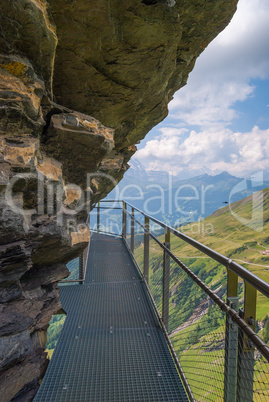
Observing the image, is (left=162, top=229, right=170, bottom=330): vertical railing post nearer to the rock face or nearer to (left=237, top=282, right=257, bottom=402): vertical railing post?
the rock face

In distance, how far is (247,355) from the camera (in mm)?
1145

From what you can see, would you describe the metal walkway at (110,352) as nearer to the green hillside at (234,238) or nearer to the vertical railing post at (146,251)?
the vertical railing post at (146,251)

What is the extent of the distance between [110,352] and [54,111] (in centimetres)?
257

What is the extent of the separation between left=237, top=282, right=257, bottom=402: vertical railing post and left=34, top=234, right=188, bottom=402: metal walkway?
45.2 inches

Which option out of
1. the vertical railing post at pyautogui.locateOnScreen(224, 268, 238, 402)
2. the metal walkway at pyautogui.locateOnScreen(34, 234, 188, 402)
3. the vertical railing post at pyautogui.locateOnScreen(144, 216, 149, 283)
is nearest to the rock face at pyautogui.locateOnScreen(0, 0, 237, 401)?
the metal walkway at pyautogui.locateOnScreen(34, 234, 188, 402)

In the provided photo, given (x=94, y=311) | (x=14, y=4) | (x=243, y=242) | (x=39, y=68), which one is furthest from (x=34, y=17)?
(x=243, y=242)

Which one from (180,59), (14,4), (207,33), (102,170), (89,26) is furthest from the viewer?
(102,170)

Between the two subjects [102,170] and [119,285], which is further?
[119,285]

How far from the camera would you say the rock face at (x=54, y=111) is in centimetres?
195

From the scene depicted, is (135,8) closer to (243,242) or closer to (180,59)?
(180,59)

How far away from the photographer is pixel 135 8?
88.5 inches

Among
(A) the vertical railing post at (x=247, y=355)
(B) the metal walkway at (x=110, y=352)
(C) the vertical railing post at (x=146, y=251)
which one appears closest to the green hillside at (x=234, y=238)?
(C) the vertical railing post at (x=146, y=251)

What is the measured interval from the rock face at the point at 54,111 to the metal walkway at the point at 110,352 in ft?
0.85

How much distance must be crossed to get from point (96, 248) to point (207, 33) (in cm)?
573
